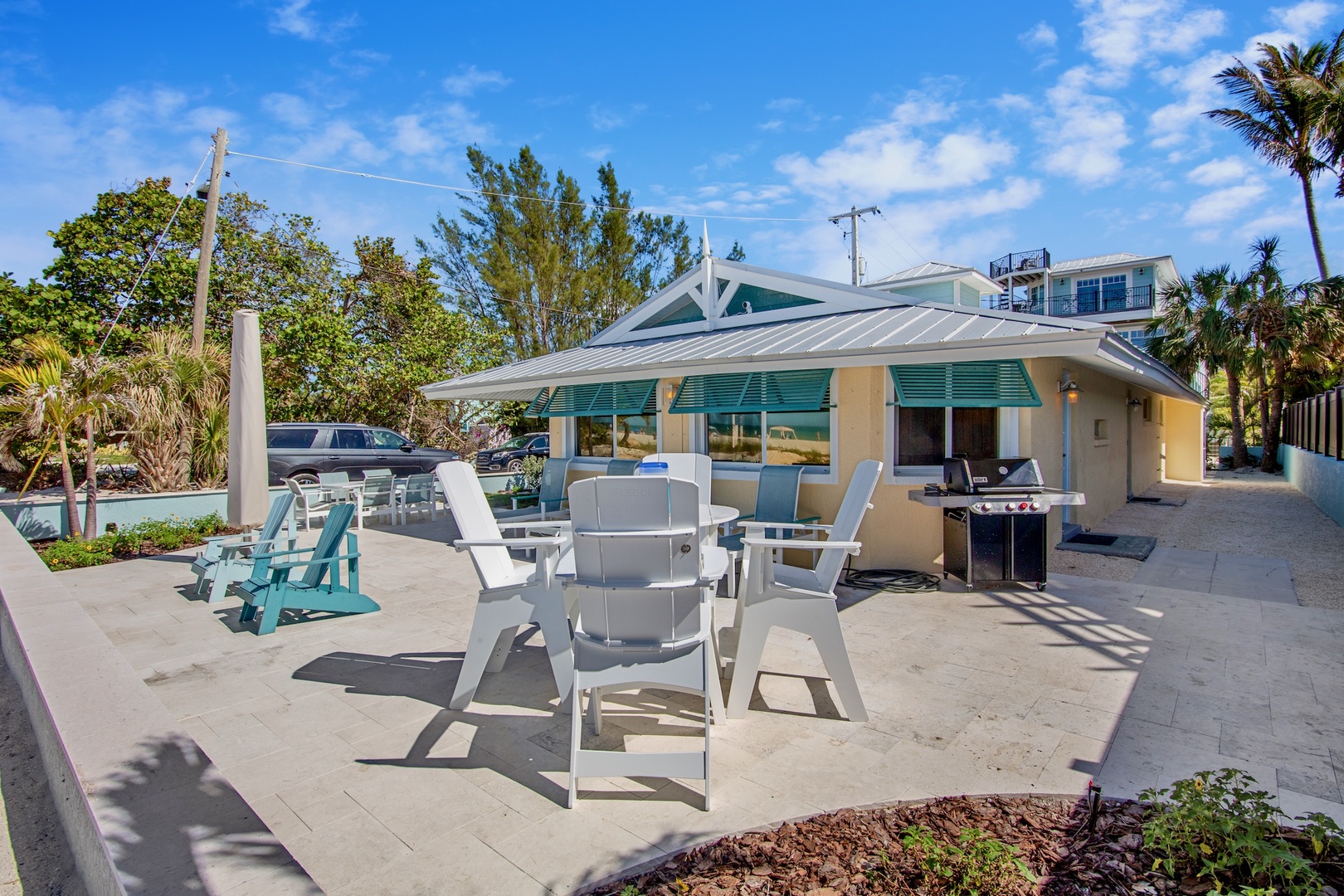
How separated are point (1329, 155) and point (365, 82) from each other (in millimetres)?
24980

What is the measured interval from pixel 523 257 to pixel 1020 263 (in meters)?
27.6

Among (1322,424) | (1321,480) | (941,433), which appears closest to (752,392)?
(941,433)

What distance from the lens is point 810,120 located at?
13906 mm

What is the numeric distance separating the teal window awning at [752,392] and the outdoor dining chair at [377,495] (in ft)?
18.6

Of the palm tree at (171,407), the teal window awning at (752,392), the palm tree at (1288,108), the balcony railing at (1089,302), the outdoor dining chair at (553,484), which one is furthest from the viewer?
the balcony railing at (1089,302)

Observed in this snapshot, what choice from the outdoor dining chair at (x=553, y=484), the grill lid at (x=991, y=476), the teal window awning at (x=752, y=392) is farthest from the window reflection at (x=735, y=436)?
the outdoor dining chair at (x=553, y=484)

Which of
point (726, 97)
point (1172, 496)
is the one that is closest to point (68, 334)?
point (726, 97)

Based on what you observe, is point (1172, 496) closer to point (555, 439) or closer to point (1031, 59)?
Result: point (1031, 59)

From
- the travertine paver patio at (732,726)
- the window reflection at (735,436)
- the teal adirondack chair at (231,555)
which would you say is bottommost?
the travertine paver patio at (732,726)

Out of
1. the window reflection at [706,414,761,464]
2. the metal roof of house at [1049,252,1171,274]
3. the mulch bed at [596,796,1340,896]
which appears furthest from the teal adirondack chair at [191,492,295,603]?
the metal roof of house at [1049,252,1171,274]

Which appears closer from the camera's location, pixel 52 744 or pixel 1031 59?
pixel 52 744

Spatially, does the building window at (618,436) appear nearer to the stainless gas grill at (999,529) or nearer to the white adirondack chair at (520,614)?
the stainless gas grill at (999,529)

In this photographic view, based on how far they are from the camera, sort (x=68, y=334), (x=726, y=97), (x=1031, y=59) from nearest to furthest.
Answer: (x=1031, y=59)
(x=68, y=334)
(x=726, y=97)

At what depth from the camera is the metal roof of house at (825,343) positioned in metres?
5.48
